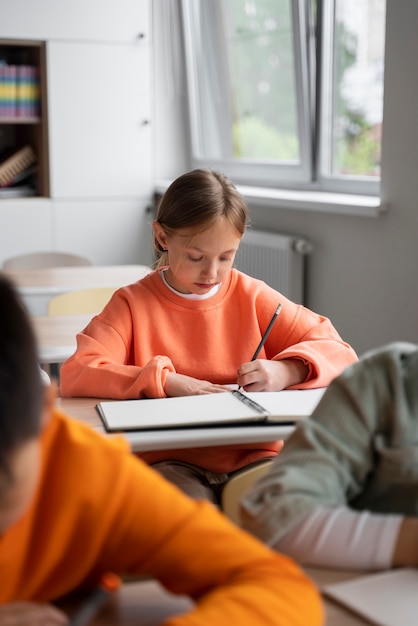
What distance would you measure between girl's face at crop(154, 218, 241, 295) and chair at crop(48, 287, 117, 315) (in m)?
1.25

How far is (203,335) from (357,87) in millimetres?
2358

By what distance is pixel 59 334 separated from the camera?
109 inches

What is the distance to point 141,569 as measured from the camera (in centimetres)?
93

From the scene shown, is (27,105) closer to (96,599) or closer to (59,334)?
(59,334)

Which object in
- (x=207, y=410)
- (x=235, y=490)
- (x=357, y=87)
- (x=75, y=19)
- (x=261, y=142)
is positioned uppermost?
(x=75, y=19)

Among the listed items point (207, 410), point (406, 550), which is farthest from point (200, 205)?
point (406, 550)

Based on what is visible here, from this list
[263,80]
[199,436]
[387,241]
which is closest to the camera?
[199,436]

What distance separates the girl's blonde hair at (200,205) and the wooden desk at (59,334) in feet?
1.84

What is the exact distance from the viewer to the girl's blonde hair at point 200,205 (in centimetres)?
205

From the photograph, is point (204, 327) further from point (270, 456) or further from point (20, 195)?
point (20, 195)

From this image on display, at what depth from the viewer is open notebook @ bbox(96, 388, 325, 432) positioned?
5.39 feet

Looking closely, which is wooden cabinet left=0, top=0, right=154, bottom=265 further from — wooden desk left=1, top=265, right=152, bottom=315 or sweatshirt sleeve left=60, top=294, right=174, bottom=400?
sweatshirt sleeve left=60, top=294, right=174, bottom=400

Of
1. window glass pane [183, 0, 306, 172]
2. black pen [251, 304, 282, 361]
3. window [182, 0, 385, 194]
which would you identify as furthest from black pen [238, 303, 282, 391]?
window glass pane [183, 0, 306, 172]

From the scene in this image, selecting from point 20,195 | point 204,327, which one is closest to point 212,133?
point 20,195
